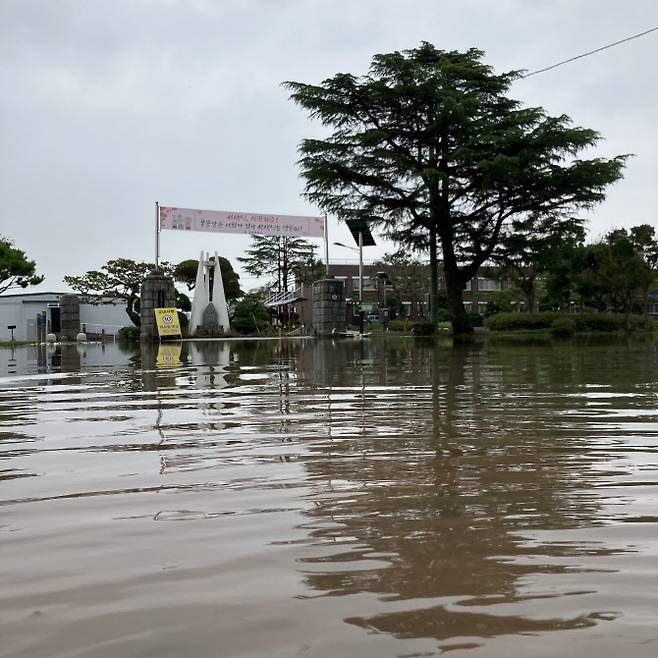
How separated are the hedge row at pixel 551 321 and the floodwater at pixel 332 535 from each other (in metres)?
26.5

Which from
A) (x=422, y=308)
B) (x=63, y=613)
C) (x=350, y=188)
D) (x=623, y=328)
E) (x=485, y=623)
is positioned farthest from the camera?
(x=422, y=308)

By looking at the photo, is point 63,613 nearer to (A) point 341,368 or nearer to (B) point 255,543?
(B) point 255,543

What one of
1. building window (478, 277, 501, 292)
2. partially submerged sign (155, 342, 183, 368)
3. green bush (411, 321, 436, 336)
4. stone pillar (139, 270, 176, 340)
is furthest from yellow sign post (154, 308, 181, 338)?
building window (478, 277, 501, 292)

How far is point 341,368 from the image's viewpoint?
410 inches

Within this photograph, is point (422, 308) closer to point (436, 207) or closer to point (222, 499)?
point (436, 207)

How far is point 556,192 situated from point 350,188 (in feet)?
25.9

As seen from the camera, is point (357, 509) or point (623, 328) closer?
point (357, 509)

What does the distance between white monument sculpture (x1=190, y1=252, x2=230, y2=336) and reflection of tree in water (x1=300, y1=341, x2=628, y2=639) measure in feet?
107

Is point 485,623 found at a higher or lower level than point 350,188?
lower

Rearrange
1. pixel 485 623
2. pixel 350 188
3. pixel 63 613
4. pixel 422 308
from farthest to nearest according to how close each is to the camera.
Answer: pixel 422 308, pixel 350 188, pixel 63 613, pixel 485 623

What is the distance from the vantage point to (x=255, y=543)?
2195mm

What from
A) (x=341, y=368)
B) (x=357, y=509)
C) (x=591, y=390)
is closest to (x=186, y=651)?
(x=357, y=509)

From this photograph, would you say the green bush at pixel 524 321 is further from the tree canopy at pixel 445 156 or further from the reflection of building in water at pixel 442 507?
the reflection of building in water at pixel 442 507

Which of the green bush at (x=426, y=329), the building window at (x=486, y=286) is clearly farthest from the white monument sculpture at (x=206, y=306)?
the building window at (x=486, y=286)
